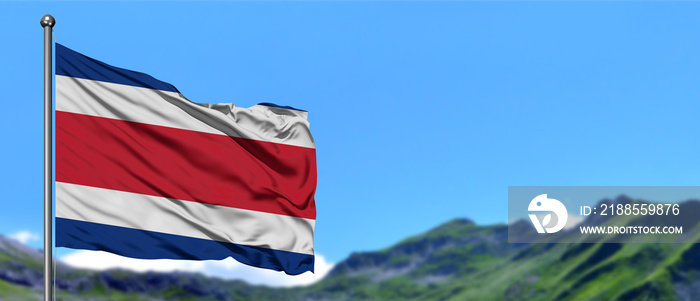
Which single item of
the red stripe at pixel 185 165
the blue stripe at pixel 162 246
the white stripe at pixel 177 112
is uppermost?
the white stripe at pixel 177 112

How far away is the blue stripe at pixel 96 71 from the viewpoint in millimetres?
14336

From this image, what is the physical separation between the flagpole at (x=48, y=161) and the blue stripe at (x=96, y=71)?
60.2 inches

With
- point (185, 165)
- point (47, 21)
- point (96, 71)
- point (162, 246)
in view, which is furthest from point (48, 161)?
point (185, 165)

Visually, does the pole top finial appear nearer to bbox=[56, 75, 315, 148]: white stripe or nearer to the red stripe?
bbox=[56, 75, 315, 148]: white stripe

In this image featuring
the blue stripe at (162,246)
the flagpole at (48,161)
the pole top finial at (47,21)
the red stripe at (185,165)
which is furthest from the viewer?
the red stripe at (185,165)

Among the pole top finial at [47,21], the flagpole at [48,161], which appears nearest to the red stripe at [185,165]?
the flagpole at [48,161]

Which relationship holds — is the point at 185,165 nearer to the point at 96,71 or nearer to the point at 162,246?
the point at 162,246

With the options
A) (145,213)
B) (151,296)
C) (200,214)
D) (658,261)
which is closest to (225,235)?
(200,214)

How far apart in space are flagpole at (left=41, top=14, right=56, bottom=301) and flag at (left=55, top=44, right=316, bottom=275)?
1.58 m

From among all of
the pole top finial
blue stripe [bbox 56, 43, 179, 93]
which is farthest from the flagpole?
blue stripe [bbox 56, 43, 179, 93]

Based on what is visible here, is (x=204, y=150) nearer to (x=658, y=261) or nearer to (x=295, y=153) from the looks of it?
(x=295, y=153)

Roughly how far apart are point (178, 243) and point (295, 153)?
3.22 metres

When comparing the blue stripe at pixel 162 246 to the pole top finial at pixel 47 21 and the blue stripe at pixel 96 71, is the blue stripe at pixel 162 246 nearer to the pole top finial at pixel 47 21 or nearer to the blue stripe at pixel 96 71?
the blue stripe at pixel 96 71

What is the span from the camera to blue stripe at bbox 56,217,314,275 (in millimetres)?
13889
